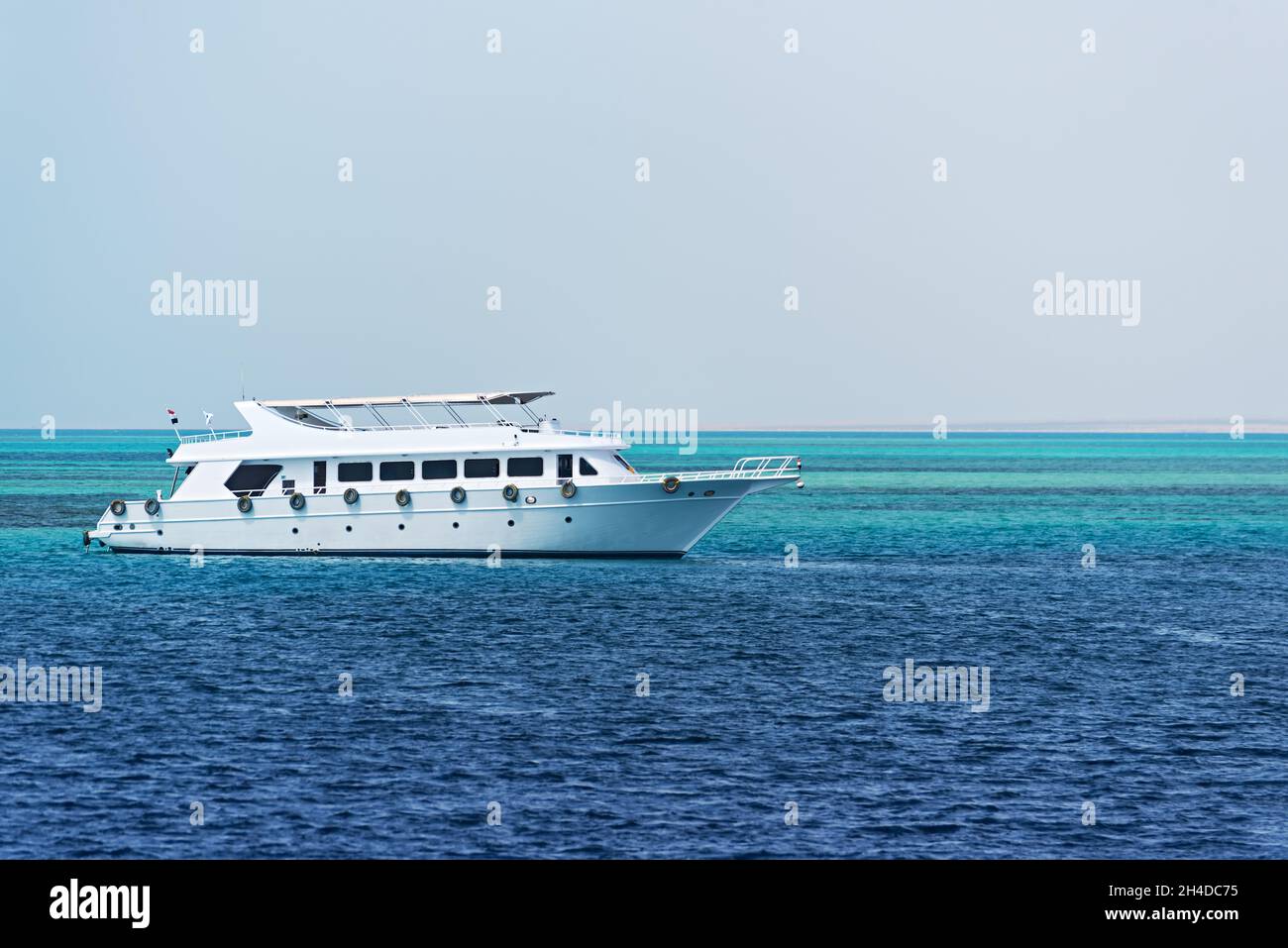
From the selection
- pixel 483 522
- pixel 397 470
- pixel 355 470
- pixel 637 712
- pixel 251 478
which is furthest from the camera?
pixel 251 478

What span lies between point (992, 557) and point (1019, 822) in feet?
148

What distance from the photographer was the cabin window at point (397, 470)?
52000 mm

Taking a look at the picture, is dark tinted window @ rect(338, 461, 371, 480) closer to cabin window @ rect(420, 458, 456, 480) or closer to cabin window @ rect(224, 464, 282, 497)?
cabin window @ rect(420, 458, 456, 480)

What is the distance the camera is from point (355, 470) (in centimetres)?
5262

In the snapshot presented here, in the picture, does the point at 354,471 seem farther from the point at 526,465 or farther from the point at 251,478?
the point at 526,465

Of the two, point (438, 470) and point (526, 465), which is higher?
point (526, 465)

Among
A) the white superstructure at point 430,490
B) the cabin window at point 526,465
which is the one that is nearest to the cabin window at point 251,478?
the white superstructure at point 430,490

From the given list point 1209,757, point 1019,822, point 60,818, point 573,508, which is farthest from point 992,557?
point 60,818

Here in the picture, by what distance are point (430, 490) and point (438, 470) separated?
0.84 meters

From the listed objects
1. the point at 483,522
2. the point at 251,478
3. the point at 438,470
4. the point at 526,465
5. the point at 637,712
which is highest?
the point at 526,465

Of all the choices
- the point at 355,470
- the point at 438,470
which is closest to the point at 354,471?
the point at 355,470

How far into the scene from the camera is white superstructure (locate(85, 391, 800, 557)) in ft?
168

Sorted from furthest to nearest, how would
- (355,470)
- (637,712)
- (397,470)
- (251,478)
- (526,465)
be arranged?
(251,478) → (355,470) → (397,470) → (526,465) → (637,712)

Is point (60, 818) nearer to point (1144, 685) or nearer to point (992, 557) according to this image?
point (1144, 685)
